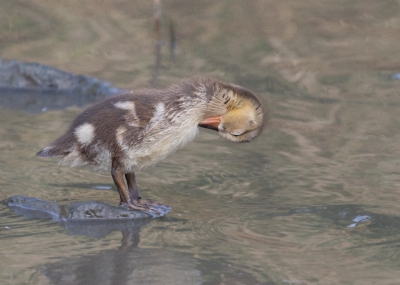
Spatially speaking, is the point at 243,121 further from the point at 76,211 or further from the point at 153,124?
the point at 76,211

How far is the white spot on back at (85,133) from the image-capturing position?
4461mm

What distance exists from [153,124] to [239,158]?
1352 mm

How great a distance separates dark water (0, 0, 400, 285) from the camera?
3828mm

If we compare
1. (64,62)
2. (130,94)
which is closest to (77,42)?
(64,62)

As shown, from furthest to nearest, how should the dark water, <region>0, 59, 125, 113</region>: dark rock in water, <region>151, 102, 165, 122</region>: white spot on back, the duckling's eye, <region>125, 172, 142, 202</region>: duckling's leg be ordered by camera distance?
<region>0, 59, 125, 113</region>: dark rock in water → <region>125, 172, 142, 202</region>: duckling's leg → the duckling's eye → <region>151, 102, 165, 122</region>: white spot on back → the dark water

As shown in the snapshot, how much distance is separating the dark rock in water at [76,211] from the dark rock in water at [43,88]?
258 centimetres

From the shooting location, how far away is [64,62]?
27.6 ft

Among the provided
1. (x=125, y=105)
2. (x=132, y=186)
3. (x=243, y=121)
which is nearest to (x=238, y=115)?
(x=243, y=121)

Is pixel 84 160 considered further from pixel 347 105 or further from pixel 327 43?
pixel 327 43

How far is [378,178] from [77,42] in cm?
502

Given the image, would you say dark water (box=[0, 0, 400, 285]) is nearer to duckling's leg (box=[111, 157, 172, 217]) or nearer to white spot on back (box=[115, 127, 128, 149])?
duckling's leg (box=[111, 157, 172, 217])

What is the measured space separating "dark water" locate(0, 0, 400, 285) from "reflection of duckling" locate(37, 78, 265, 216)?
1.26 feet

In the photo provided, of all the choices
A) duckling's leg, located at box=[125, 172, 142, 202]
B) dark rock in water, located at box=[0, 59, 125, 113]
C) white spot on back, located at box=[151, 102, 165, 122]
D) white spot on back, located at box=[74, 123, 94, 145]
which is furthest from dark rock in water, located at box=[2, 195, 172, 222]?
dark rock in water, located at box=[0, 59, 125, 113]

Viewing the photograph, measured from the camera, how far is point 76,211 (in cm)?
444
